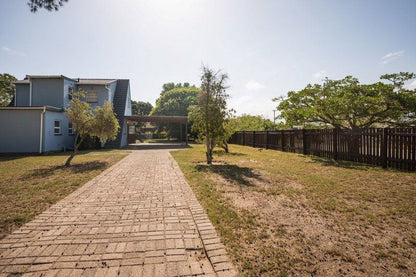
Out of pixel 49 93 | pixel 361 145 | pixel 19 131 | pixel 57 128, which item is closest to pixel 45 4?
pixel 361 145

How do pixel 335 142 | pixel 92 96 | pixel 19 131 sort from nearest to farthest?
pixel 335 142 < pixel 19 131 < pixel 92 96

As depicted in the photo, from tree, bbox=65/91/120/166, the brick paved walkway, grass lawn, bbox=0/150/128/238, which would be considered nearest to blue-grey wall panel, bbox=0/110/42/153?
tree, bbox=65/91/120/166

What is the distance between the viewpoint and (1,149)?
48.9 feet

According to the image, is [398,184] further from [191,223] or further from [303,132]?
[303,132]

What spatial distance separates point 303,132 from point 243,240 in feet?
40.6

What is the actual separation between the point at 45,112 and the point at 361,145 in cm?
2075

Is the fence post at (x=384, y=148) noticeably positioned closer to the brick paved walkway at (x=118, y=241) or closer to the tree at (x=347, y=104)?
the tree at (x=347, y=104)

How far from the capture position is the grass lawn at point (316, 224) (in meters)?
2.38

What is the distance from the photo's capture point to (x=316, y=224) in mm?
3426

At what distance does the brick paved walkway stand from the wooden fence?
8.62 metres

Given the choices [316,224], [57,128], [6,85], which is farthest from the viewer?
[6,85]

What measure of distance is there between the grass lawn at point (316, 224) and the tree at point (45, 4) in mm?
6419

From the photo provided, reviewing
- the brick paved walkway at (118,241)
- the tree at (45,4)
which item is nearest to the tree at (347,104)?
the brick paved walkway at (118,241)

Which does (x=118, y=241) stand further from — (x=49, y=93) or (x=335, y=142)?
(x=49, y=93)
